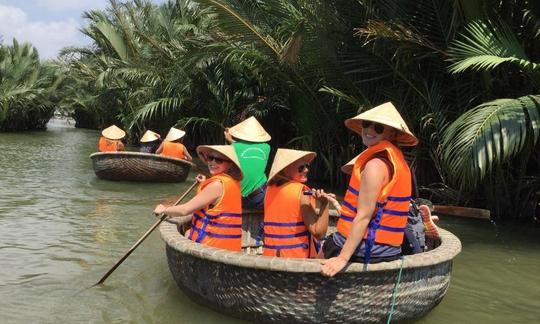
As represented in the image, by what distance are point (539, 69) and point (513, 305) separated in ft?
10.8

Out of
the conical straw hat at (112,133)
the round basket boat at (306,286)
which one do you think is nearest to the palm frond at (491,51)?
the round basket boat at (306,286)

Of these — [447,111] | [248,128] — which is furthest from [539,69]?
[248,128]

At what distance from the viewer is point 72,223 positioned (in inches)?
293

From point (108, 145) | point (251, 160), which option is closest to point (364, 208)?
point (251, 160)

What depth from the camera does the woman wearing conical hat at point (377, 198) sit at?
11.7ft

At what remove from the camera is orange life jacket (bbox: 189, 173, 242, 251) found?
4.49 metres

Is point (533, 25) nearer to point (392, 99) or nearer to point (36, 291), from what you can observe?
point (392, 99)

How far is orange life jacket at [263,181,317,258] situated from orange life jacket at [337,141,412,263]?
481mm

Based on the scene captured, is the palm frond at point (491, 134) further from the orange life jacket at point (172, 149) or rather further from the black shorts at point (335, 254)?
the orange life jacket at point (172, 149)

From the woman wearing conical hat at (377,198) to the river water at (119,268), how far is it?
40.3 inches

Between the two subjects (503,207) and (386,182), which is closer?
(386,182)

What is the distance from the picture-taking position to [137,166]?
11.1 m

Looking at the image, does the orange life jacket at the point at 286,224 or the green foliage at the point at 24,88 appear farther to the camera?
the green foliage at the point at 24,88

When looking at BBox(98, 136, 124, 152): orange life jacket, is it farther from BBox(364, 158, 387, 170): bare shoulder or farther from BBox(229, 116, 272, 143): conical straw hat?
BBox(364, 158, 387, 170): bare shoulder
